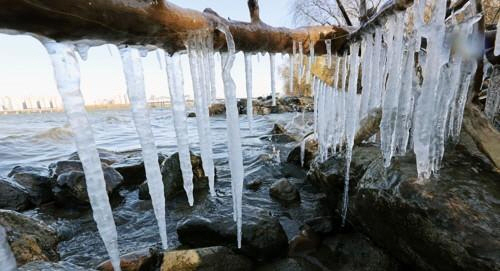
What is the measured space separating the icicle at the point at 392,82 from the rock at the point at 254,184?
3.63 meters

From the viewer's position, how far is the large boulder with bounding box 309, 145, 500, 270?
6.81ft

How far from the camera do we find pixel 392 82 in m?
2.83

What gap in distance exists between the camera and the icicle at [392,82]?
8.09 feet

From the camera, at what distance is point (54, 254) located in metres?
3.83

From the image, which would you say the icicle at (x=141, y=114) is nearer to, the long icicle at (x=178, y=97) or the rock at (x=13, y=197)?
the long icicle at (x=178, y=97)

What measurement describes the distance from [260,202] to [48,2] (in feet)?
16.2

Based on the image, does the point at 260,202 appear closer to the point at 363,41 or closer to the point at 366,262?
the point at 366,262

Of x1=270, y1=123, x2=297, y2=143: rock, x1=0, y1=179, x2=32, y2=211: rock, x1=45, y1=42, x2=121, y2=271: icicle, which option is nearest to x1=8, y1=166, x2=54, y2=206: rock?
x1=0, y1=179, x2=32, y2=211: rock

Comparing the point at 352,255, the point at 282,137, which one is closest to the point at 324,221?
the point at 352,255

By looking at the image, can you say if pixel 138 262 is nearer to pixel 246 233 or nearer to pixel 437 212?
pixel 246 233

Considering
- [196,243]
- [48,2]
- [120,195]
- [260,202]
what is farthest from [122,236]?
[48,2]

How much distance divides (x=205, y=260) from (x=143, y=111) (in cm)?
206

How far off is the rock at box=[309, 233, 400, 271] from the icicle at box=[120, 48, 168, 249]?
2.27 m

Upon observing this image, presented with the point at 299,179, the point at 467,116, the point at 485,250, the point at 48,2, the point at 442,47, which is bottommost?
the point at 299,179
